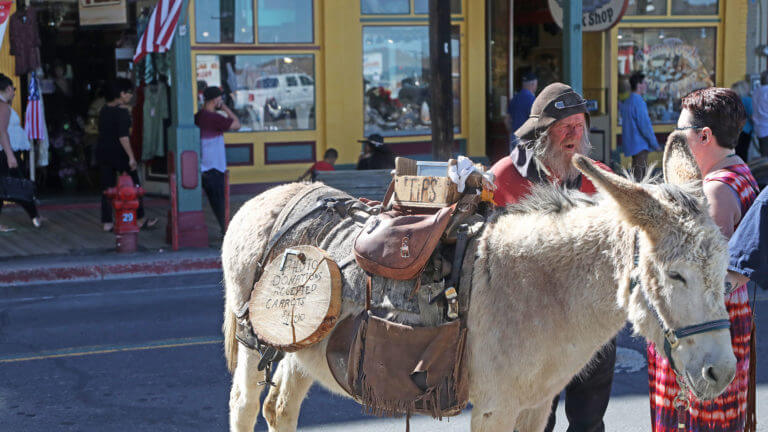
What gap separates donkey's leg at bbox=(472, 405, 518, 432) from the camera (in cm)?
315

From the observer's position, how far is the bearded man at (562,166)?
A: 3898 millimetres

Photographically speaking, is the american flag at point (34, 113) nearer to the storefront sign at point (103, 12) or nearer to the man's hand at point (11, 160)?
the storefront sign at point (103, 12)

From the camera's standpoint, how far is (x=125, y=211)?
11.0m

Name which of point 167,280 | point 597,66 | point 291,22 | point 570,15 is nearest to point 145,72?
point 291,22

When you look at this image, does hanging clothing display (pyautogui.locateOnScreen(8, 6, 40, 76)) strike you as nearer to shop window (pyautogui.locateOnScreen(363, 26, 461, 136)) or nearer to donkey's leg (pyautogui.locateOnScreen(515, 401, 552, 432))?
shop window (pyautogui.locateOnScreen(363, 26, 461, 136))

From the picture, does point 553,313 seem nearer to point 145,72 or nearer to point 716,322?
point 716,322

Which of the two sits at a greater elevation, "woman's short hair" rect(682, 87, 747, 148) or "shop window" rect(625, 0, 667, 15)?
"shop window" rect(625, 0, 667, 15)

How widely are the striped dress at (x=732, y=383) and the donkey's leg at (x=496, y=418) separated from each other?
70cm

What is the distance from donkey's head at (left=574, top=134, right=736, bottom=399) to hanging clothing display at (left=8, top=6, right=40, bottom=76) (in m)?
12.0

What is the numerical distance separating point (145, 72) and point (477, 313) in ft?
40.6

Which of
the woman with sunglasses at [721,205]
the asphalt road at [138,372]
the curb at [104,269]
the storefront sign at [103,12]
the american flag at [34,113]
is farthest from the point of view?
the american flag at [34,113]

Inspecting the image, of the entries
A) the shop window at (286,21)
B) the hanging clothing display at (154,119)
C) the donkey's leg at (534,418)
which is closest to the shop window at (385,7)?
the shop window at (286,21)

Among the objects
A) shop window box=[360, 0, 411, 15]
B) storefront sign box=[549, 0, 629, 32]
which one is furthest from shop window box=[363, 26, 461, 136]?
storefront sign box=[549, 0, 629, 32]

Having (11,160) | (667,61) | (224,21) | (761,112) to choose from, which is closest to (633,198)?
(11,160)
